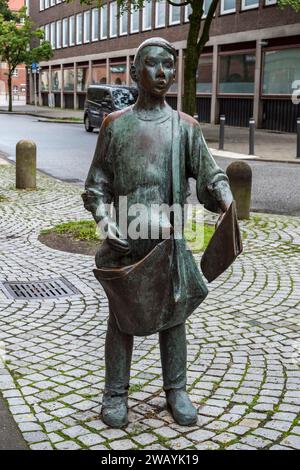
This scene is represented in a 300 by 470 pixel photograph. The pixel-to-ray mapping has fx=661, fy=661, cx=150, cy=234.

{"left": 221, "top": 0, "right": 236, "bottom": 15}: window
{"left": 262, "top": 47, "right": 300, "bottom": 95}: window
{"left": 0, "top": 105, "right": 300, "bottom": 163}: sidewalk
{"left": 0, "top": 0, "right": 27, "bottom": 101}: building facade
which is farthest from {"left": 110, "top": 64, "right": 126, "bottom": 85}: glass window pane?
{"left": 0, "top": 0, "right": 27, "bottom": 101}: building facade

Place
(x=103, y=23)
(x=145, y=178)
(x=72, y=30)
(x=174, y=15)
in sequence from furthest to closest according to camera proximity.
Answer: (x=72, y=30) → (x=103, y=23) → (x=174, y=15) → (x=145, y=178)

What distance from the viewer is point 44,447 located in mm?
3449

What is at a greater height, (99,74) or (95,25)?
(95,25)

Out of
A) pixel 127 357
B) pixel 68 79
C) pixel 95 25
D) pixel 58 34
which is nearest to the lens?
pixel 127 357

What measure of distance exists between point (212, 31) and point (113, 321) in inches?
1252

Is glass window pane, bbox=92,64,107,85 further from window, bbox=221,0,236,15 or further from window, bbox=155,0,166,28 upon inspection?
window, bbox=221,0,236,15

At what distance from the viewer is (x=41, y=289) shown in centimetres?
648

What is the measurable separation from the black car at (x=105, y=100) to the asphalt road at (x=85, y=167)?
816 millimetres

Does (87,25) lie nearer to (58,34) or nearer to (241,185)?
(58,34)

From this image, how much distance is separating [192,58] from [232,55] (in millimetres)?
13567

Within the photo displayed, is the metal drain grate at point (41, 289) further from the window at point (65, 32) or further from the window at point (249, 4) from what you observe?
the window at point (65, 32)

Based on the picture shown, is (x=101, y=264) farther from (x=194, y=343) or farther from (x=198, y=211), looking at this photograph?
(x=198, y=211)

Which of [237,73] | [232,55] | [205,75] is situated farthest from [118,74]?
[237,73]

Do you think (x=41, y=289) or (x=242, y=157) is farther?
(x=242, y=157)
